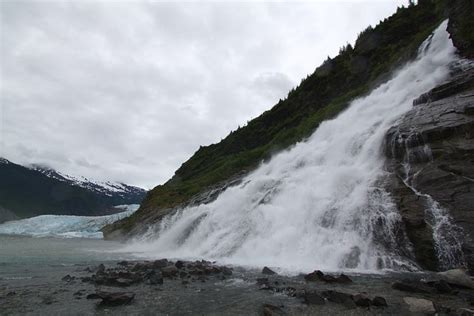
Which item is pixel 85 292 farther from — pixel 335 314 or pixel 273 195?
pixel 273 195

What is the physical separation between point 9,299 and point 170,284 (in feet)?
16.8

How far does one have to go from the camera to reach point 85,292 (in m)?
12.5

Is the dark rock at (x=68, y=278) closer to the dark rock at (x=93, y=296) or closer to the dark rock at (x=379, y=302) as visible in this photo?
the dark rock at (x=93, y=296)

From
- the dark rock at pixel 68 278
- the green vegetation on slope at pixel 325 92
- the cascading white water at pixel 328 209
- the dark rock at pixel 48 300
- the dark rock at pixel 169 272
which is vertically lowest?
the dark rock at pixel 48 300

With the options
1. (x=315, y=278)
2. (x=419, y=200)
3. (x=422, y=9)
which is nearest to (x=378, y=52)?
(x=422, y=9)

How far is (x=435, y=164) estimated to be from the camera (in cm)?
Answer: 1753

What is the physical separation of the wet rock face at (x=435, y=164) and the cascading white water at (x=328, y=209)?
885mm

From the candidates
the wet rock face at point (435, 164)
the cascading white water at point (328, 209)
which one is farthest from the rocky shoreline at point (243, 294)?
the cascading white water at point (328, 209)

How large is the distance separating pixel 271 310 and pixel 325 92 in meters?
56.3

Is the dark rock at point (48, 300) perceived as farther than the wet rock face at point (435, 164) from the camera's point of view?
No

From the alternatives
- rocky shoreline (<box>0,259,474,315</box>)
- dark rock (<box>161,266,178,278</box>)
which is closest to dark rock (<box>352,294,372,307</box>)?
rocky shoreline (<box>0,259,474,315</box>)

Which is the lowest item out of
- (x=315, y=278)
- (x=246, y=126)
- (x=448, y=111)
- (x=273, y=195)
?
(x=315, y=278)

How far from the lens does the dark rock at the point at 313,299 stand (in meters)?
10.5

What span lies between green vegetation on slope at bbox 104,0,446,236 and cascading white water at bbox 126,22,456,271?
37.4 ft
